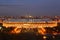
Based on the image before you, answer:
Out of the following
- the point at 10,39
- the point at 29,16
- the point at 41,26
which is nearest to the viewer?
the point at 10,39

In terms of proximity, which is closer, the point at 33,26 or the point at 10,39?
the point at 10,39

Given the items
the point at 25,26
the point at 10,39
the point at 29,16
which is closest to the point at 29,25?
the point at 25,26

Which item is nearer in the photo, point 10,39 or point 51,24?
point 10,39

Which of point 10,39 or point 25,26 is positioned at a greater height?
point 10,39

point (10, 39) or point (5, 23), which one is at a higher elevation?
point (10, 39)

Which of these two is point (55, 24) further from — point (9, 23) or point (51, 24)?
point (9, 23)

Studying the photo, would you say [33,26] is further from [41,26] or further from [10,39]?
[10,39]

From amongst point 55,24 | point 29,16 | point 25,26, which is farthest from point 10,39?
point 29,16

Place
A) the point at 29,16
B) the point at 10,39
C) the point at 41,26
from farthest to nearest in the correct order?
the point at 29,16, the point at 41,26, the point at 10,39
